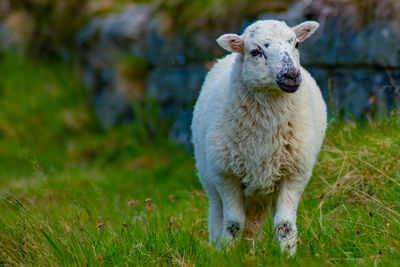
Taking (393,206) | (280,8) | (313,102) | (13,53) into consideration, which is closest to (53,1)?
(13,53)

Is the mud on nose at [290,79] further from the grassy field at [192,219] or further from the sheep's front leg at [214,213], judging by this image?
the sheep's front leg at [214,213]

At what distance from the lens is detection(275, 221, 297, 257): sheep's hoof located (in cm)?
386

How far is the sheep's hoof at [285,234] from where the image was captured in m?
3.86

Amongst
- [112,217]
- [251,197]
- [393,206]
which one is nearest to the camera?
[393,206]

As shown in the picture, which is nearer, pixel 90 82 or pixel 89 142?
pixel 89 142

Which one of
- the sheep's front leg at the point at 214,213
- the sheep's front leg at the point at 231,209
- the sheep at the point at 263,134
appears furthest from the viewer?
the sheep's front leg at the point at 214,213

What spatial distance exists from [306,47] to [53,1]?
242 inches

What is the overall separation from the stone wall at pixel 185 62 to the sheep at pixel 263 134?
57.7 inches

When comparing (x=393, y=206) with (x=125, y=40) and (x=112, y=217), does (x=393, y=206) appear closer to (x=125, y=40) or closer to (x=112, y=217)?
(x=112, y=217)

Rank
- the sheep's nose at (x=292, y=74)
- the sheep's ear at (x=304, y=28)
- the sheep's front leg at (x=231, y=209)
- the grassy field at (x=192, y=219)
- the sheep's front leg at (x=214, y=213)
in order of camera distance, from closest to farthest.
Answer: the grassy field at (x=192, y=219) < the sheep's nose at (x=292, y=74) < the sheep's front leg at (x=231, y=209) < the sheep's ear at (x=304, y=28) < the sheep's front leg at (x=214, y=213)

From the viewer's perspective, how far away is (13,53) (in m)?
11.7

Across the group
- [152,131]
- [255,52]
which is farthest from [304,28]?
[152,131]

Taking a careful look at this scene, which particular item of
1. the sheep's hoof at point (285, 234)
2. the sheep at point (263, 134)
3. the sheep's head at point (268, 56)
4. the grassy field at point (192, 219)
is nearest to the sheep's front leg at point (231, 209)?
the sheep at point (263, 134)

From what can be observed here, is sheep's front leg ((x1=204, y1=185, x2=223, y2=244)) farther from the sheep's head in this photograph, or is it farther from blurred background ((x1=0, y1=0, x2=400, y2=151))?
blurred background ((x1=0, y1=0, x2=400, y2=151))
